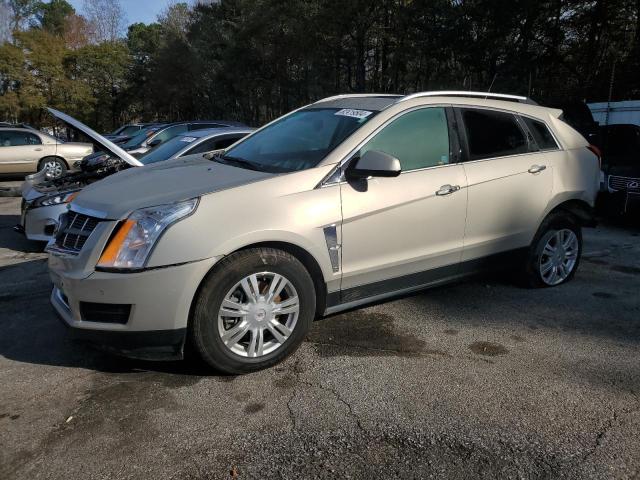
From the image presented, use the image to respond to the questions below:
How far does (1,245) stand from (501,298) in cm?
644

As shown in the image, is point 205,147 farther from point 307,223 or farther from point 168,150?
point 307,223

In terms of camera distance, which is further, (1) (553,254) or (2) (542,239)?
(1) (553,254)

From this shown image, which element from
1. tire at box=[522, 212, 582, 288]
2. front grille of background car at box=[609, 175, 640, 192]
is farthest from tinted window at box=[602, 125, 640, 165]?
tire at box=[522, 212, 582, 288]

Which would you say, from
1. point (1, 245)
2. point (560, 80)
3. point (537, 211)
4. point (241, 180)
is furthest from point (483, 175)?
point (560, 80)

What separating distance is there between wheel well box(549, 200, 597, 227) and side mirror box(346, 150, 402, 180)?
84.6 inches

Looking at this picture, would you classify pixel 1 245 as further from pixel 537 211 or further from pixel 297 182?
pixel 537 211

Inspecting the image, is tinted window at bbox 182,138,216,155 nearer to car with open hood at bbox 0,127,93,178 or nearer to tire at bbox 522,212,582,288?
tire at bbox 522,212,582,288

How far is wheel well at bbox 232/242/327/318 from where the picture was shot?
11.1 feet

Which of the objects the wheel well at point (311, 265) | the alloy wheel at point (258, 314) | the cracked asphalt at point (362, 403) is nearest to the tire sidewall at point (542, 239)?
the cracked asphalt at point (362, 403)

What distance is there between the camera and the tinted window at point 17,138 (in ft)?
45.3

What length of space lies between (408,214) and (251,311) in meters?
1.35

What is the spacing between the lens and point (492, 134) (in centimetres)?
443

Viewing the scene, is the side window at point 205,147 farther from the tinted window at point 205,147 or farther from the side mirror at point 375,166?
the side mirror at point 375,166

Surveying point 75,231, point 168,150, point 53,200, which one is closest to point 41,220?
point 53,200
